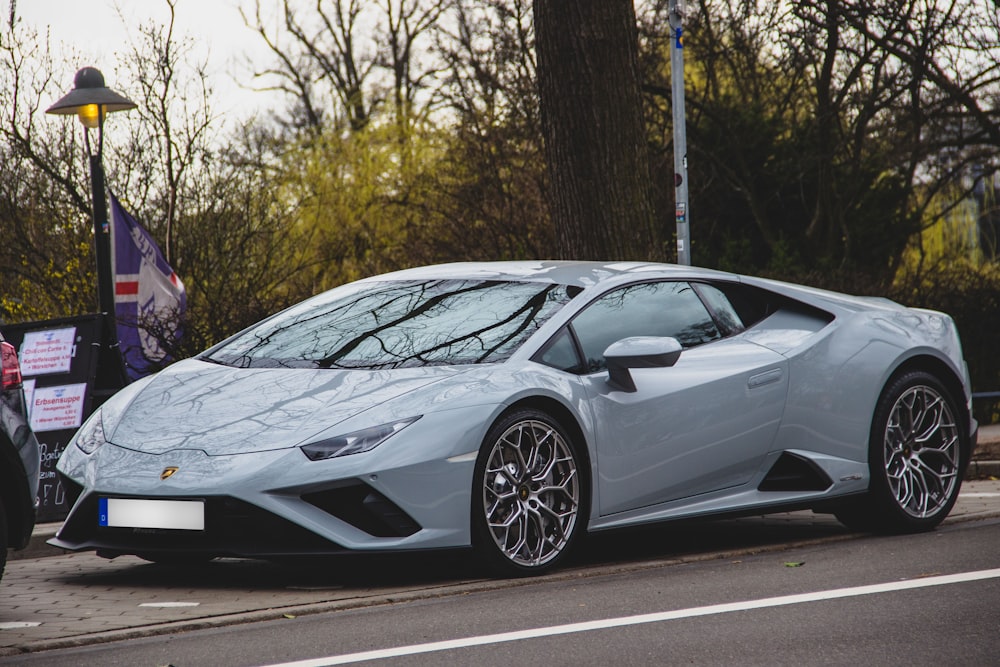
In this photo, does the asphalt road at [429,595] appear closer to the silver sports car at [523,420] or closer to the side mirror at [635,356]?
the silver sports car at [523,420]

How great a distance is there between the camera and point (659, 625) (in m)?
4.68

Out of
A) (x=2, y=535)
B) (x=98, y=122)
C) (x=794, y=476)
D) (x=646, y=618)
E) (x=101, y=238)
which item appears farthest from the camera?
(x=98, y=122)

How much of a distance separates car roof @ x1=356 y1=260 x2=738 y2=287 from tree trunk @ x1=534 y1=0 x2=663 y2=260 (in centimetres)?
344

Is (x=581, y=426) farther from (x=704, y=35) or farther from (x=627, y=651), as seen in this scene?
(x=704, y=35)

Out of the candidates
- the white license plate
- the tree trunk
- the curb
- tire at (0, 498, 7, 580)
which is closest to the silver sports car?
the white license plate

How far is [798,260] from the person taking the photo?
19203mm

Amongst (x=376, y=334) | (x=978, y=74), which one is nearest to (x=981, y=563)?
(x=376, y=334)

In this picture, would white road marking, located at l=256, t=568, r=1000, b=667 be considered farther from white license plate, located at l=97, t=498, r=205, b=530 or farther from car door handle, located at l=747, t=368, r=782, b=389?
car door handle, located at l=747, t=368, r=782, b=389

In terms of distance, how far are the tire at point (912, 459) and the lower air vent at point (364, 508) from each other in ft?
9.07

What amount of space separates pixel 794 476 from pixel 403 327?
2.07 metres

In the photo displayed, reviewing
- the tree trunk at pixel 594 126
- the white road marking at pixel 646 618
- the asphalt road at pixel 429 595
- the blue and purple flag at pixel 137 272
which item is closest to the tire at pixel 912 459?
the asphalt road at pixel 429 595

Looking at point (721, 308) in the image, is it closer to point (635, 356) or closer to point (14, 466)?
point (635, 356)

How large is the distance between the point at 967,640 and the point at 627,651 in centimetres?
107

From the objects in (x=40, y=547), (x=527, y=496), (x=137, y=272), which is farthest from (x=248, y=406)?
(x=137, y=272)
